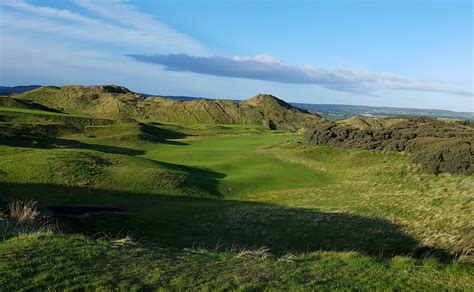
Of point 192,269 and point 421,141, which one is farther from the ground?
point 421,141

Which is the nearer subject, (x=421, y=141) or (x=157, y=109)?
(x=421, y=141)

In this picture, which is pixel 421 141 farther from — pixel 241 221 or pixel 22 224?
pixel 22 224

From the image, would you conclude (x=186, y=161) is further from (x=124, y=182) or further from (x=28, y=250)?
(x=28, y=250)

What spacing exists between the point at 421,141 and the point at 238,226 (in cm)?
3278

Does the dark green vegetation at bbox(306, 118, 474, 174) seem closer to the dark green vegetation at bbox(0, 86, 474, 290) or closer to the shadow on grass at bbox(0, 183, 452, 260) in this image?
the dark green vegetation at bbox(0, 86, 474, 290)

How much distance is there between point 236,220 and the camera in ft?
85.9

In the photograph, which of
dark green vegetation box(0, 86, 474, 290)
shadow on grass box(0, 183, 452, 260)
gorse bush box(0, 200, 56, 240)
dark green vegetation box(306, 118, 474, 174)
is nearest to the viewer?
dark green vegetation box(0, 86, 474, 290)

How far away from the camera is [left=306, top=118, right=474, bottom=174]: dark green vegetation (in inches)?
1523

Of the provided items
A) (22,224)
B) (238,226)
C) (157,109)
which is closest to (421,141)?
(238,226)

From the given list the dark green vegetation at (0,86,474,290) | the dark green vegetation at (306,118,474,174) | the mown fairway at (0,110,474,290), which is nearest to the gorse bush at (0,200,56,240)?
the dark green vegetation at (0,86,474,290)

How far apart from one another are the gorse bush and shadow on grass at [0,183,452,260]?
254 cm

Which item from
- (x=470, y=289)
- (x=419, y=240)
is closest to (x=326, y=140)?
(x=419, y=240)

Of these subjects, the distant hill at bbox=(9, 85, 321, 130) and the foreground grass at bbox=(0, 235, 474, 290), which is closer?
the foreground grass at bbox=(0, 235, 474, 290)

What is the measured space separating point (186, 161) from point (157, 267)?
4324cm
